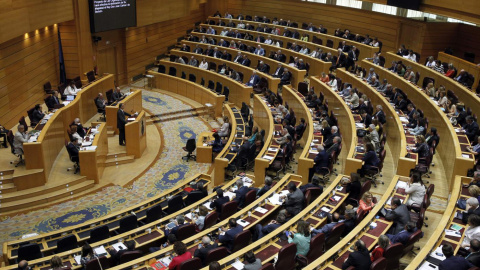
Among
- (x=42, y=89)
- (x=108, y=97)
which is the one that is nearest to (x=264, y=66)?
(x=108, y=97)

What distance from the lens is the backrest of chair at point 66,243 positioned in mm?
7328

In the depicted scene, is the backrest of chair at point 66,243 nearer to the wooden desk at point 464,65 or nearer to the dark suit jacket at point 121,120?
the dark suit jacket at point 121,120

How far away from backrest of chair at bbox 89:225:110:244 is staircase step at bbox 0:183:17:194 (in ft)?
12.0

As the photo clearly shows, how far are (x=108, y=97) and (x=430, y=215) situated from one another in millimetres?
10628

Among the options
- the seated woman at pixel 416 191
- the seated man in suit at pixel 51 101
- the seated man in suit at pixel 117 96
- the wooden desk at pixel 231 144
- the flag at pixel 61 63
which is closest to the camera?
the seated woman at pixel 416 191

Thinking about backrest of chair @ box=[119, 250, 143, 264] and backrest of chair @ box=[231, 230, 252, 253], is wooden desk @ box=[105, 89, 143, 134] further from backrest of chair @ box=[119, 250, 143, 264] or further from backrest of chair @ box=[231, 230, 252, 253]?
backrest of chair @ box=[231, 230, 252, 253]

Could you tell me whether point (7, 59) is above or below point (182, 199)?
above

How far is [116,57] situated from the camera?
1889cm

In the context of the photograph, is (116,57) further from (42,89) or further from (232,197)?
(232,197)

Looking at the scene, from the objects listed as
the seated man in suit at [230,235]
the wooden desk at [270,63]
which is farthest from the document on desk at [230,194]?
the wooden desk at [270,63]

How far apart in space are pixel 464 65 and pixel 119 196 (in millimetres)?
11291

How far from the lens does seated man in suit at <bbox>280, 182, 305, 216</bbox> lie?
8195 mm

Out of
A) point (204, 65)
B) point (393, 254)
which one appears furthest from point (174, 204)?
point (204, 65)

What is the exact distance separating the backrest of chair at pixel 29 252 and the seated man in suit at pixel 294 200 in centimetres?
408
